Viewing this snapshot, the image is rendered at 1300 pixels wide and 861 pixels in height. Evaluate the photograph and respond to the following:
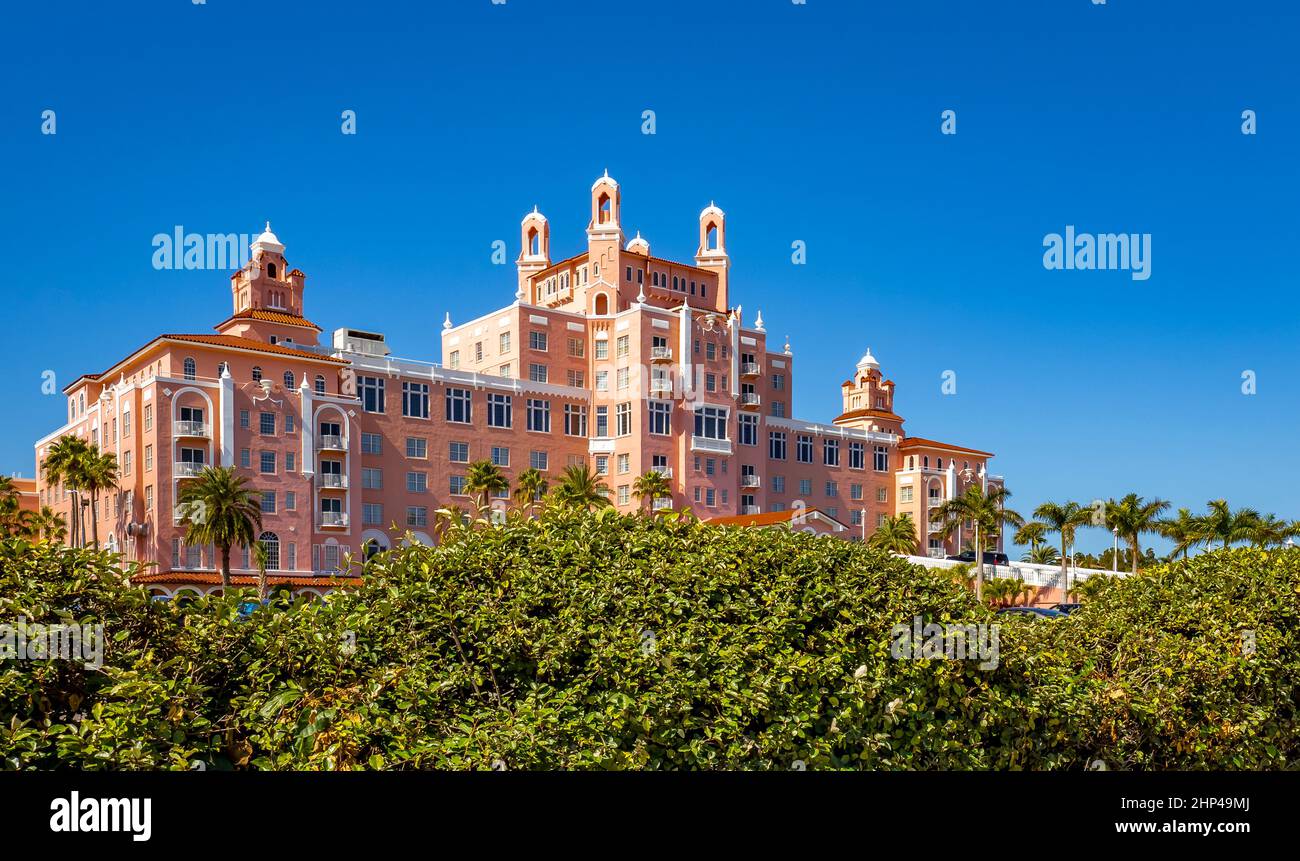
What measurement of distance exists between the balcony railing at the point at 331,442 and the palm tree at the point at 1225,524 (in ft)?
193

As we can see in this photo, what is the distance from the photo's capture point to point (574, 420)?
88.2 metres

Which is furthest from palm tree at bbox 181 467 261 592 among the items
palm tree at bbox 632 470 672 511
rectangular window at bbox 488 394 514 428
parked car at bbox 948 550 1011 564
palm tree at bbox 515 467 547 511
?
parked car at bbox 948 550 1011 564

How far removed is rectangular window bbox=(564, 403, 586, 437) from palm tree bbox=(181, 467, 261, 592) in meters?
29.3

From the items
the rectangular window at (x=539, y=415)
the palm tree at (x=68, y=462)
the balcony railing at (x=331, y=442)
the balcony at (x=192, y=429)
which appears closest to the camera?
the balcony at (x=192, y=429)

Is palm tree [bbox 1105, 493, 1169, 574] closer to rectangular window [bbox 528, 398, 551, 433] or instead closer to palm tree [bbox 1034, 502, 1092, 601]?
palm tree [bbox 1034, 502, 1092, 601]

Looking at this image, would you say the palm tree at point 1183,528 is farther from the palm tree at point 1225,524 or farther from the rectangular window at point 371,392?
the rectangular window at point 371,392

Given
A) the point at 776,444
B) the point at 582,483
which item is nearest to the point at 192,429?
the point at 582,483

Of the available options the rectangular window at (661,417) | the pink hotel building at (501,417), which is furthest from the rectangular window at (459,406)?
the rectangular window at (661,417)

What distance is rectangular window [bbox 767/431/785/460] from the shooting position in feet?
318

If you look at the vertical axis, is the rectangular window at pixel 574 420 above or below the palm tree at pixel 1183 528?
above

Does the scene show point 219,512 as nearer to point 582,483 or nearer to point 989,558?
point 582,483

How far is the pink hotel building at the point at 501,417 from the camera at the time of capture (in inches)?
2731
